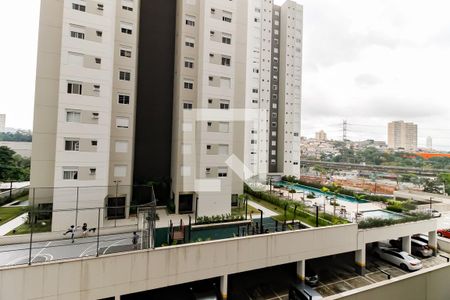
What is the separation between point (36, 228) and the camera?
13.1 metres

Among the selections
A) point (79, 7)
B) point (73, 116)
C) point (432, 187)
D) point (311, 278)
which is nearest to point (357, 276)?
point (311, 278)

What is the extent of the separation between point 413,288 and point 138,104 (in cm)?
2061

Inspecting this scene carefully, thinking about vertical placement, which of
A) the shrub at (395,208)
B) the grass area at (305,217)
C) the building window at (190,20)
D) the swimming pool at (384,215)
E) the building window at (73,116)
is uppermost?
the building window at (190,20)

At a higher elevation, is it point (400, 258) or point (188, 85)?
point (188, 85)

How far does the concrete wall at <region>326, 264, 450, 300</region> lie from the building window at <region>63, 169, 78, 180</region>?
15.6 meters

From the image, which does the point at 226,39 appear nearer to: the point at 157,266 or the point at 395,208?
the point at 157,266

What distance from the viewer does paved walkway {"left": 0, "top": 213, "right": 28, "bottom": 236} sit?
490 inches

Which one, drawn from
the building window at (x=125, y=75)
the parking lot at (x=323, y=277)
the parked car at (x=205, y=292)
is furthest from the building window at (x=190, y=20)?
the parking lot at (x=323, y=277)

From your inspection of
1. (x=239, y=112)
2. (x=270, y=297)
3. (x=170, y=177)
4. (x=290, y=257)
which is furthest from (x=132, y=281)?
(x=239, y=112)

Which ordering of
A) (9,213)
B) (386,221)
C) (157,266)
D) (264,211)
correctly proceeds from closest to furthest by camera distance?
1. (157,266)
2. (386,221)
3. (9,213)
4. (264,211)

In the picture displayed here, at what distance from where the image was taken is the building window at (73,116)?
14.4 metres

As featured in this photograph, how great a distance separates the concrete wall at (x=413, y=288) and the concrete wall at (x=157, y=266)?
15.2ft

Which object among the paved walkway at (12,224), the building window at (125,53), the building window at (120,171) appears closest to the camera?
the paved walkway at (12,224)

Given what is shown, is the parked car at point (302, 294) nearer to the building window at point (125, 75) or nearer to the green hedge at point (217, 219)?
the green hedge at point (217, 219)
